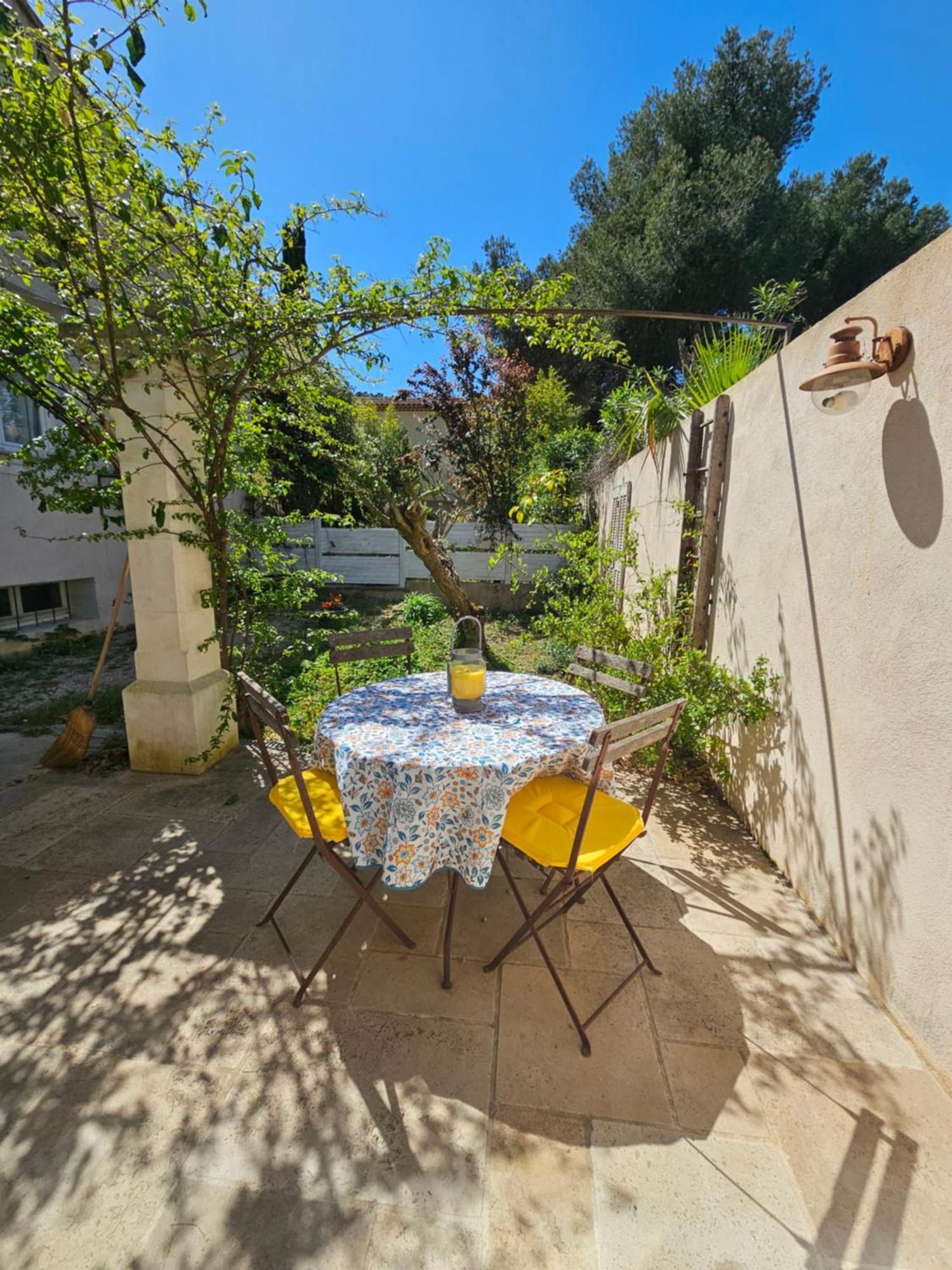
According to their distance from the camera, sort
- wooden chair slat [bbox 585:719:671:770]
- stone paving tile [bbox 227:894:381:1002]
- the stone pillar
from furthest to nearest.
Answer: the stone pillar < stone paving tile [bbox 227:894:381:1002] < wooden chair slat [bbox 585:719:671:770]

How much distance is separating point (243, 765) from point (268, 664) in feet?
2.59

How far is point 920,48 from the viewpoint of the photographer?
215 inches

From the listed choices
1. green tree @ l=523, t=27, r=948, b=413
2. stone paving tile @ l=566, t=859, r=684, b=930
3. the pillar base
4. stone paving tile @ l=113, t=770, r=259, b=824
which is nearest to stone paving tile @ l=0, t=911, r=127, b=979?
stone paving tile @ l=113, t=770, r=259, b=824

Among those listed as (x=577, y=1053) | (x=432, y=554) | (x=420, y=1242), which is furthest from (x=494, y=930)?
(x=432, y=554)

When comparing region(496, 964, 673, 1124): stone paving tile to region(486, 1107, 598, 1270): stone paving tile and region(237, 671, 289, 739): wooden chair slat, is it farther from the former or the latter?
region(237, 671, 289, 739): wooden chair slat

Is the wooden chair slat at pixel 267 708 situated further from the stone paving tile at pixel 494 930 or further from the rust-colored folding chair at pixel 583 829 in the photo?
the stone paving tile at pixel 494 930

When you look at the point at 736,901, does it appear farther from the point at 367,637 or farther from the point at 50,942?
the point at 50,942

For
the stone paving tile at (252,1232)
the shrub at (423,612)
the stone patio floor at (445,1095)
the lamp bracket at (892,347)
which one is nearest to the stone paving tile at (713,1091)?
the stone patio floor at (445,1095)

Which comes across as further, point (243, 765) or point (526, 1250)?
point (243, 765)

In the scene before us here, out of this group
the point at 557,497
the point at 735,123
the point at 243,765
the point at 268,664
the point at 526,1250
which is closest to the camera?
the point at 526,1250

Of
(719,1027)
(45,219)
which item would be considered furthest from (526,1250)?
(45,219)

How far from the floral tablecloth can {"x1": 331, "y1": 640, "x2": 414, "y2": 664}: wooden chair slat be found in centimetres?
87

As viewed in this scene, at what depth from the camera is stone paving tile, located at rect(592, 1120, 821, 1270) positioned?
3.80 feet

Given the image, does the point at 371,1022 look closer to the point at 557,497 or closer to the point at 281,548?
the point at 557,497
